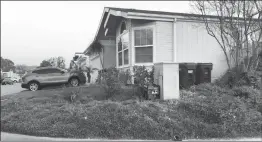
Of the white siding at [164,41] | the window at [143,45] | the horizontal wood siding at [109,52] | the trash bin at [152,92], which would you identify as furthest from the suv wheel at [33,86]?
the trash bin at [152,92]

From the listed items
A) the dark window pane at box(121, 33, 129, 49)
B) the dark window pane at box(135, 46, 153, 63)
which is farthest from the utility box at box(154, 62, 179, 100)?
the dark window pane at box(121, 33, 129, 49)

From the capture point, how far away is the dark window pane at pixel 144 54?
9.88 m

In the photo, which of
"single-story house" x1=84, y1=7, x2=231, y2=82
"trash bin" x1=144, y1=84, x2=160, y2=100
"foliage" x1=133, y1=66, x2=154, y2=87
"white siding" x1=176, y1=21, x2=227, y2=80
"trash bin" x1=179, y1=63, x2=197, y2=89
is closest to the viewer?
"trash bin" x1=144, y1=84, x2=160, y2=100

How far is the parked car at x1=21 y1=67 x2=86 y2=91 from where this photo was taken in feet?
35.7

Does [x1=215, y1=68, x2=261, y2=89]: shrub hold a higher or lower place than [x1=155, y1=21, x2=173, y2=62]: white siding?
lower

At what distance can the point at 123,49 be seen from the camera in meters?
11.4

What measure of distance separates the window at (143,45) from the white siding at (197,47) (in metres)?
1.42

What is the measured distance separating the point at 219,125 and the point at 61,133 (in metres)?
3.91

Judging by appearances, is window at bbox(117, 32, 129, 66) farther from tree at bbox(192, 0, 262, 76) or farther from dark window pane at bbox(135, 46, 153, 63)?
tree at bbox(192, 0, 262, 76)

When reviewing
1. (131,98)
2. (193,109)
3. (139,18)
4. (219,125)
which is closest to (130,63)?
(139,18)

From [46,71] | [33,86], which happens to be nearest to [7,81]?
[33,86]

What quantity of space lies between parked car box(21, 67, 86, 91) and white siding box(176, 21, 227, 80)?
19.2 ft

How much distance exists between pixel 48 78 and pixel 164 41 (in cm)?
657

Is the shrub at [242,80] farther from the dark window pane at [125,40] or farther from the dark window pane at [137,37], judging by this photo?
the dark window pane at [125,40]
